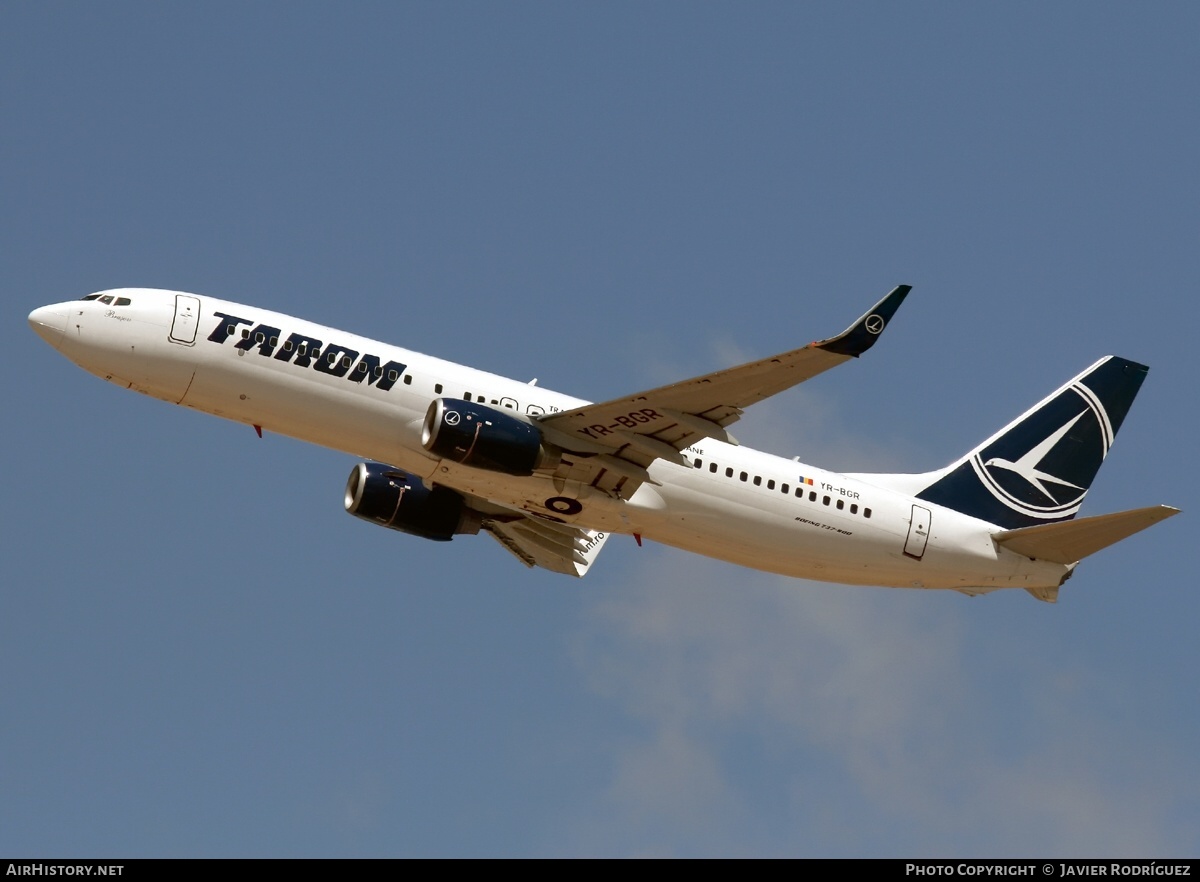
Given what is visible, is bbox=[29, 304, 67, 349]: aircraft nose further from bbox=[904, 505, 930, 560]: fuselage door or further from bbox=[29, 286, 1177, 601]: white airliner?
bbox=[904, 505, 930, 560]: fuselage door

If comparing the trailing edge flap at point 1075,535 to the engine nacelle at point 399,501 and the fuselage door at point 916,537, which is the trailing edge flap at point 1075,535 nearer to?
the fuselage door at point 916,537

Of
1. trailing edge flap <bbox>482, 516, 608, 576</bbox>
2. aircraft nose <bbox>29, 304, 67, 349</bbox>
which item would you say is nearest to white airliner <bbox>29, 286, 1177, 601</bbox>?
aircraft nose <bbox>29, 304, 67, 349</bbox>

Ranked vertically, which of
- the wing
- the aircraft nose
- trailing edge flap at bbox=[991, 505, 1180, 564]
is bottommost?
trailing edge flap at bbox=[991, 505, 1180, 564]

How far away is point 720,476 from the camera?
4612 centimetres

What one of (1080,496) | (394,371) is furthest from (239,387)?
(1080,496)

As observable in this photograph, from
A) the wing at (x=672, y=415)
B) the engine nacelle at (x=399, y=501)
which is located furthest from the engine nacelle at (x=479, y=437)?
the engine nacelle at (x=399, y=501)

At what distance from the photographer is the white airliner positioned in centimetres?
4325

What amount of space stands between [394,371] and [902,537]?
15351mm

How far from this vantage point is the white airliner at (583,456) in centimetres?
4325

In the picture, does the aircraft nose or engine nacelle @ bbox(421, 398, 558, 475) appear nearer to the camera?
engine nacelle @ bbox(421, 398, 558, 475)

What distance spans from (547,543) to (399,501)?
575cm

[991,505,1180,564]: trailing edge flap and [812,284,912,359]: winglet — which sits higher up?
[812,284,912,359]: winglet

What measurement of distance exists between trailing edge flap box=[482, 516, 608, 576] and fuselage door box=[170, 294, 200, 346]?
487 inches

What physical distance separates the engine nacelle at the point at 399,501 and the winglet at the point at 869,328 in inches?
624
